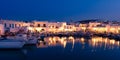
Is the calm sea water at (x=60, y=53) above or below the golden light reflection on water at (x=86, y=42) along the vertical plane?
below

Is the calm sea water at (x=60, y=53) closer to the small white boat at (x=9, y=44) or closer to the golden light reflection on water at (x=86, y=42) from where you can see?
the small white boat at (x=9, y=44)

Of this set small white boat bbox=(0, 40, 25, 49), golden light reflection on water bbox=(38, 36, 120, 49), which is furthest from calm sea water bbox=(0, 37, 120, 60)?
golden light reflection on water bbox=(38, 36, 120, 49)

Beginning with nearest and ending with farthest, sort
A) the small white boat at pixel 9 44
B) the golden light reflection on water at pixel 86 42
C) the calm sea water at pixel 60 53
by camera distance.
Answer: the calm sea water at pixel 60 53, the small white boat at pixel 9 44, the golden light reflection on water at pixel 86 42

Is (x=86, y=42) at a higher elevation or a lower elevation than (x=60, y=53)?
higher

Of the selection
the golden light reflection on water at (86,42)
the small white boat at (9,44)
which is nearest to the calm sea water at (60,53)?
the small white boat at (9,44)

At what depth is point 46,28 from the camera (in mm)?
49156

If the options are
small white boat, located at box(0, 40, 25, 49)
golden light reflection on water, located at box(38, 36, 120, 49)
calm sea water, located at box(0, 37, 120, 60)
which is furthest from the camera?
golden light reflection on water, located at box(38, 36, 120, 49)

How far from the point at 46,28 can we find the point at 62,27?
499cm

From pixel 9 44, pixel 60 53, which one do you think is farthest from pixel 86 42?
pixel 9 44

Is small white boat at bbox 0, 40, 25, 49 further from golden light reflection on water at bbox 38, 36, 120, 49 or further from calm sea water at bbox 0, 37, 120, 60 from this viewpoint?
golden light reflection on water at bbox 38, 36, 120, 49

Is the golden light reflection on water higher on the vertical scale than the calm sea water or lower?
higher

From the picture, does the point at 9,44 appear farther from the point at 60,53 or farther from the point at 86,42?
the point at 86,42

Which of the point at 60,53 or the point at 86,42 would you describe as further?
the point at 86,42

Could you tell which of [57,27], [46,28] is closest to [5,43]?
[46,28]
